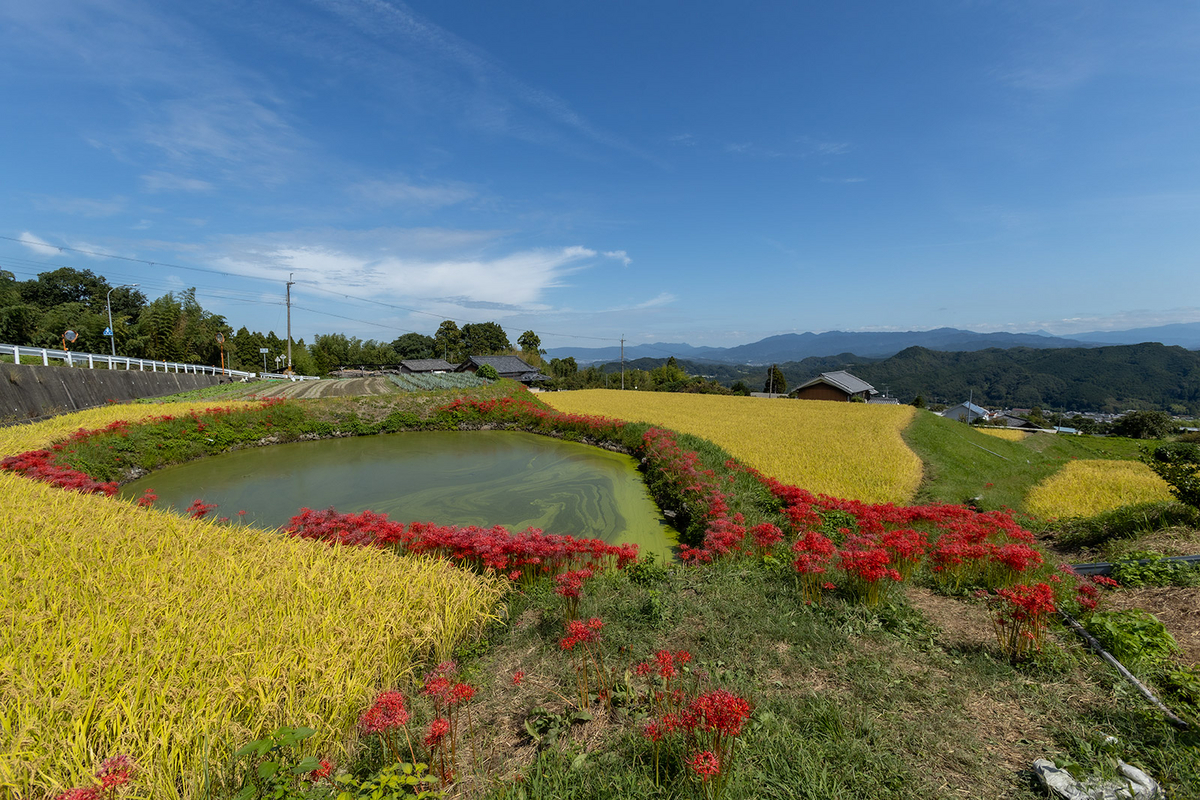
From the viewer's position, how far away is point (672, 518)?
8.30 meters

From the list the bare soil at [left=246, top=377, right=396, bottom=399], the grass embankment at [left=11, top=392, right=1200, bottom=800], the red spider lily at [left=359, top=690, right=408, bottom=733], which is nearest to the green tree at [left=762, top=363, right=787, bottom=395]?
the bare soil at [left=246, top=377, right=396, bottom=399]

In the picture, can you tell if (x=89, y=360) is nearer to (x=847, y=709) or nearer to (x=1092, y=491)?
(x=847, y=709)

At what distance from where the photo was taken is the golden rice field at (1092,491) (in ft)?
24.8

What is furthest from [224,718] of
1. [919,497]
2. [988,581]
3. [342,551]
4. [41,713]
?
[919,497]

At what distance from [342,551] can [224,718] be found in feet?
8.04

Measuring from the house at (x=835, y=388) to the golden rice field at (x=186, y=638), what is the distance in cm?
3687

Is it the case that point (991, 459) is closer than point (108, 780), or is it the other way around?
point (108, 780)

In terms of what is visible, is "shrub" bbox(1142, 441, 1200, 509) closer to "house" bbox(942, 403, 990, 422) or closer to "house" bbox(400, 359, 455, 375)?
"house" bbox(400, 359, 455, 375)

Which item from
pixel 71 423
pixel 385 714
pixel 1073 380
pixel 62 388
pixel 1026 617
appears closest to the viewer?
pixel 385 714

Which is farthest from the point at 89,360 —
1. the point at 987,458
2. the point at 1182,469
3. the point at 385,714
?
the point at 987,458

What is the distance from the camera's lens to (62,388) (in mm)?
13898

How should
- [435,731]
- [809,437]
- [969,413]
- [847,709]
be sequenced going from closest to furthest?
[435,731]
[847,709]
[809,437]
[969,413]

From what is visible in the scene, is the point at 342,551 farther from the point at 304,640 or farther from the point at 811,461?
the point at 811,461

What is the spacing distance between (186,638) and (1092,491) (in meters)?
13.0
